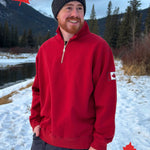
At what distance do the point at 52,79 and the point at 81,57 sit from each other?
13.7 inches

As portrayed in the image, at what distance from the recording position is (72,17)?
1.26 meters

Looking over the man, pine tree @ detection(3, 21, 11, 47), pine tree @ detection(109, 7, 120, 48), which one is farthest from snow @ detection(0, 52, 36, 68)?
pine tree @ detection(3, 21, 11, 47)

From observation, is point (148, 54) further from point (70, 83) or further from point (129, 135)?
point (70, 83)

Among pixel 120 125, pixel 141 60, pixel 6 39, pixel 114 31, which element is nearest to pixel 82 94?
pixel 120 125

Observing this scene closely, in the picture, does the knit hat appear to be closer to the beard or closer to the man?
the man

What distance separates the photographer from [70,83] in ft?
4.00

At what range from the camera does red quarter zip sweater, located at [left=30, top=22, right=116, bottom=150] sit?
114cm

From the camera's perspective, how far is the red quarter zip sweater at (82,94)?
1140mm

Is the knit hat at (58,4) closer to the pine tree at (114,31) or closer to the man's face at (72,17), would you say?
the man's face at (72,17)

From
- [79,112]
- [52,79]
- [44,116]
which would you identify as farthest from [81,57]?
[44,116]

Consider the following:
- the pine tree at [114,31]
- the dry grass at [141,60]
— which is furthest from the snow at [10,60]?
the pine tree at [114,31]

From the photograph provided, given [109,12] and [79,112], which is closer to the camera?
[79,112]

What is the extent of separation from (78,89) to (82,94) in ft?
0.18

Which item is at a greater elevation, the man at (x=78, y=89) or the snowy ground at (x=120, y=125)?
the man at (x=78, y=89)
